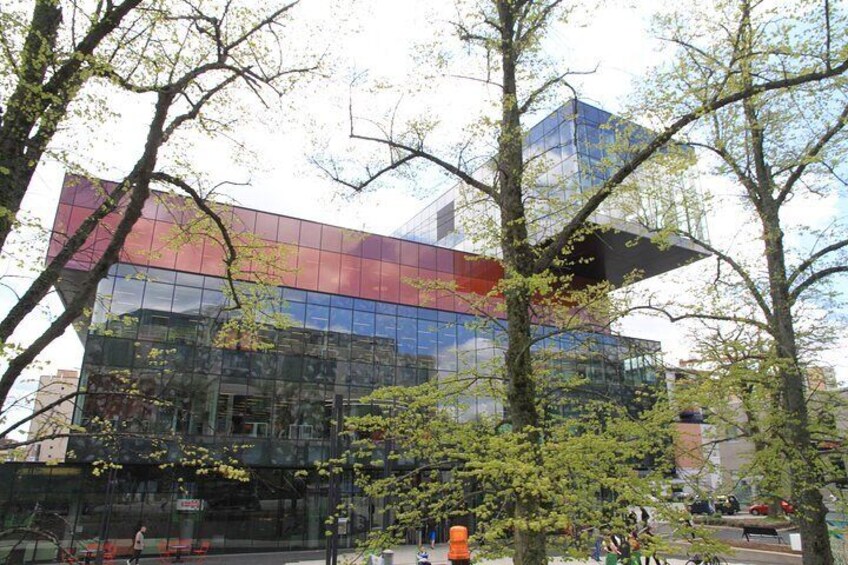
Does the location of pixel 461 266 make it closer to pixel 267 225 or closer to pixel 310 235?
pixel 310 235

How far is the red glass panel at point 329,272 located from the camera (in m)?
28.5

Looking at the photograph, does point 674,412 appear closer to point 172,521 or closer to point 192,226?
point 192,226

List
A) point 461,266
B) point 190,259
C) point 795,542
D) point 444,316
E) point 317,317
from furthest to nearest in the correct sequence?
point 461,266
point 444,316
point 317,317
point 190,259
point 795,542

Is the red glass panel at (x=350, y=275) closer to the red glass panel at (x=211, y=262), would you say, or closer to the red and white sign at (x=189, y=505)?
the red glass panel at (x=211, y=262)

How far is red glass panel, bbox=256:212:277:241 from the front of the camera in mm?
27625

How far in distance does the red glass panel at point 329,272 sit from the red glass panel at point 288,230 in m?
1.61

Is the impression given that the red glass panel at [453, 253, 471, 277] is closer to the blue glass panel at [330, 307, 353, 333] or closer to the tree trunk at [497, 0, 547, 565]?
the blue glass panel at [330, 307, 353, 333]

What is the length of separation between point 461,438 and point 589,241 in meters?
24.7

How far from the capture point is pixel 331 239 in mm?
29266

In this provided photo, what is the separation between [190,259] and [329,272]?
669cm

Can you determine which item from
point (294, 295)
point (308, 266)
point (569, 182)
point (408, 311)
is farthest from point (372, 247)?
point (569, 182)

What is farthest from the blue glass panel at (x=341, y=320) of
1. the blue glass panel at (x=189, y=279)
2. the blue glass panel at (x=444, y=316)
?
the blue glass panel at (x=189, y=279)

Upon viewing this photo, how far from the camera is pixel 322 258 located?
28828mm

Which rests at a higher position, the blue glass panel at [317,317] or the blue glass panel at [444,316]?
the blue glass panel at [444,316]
